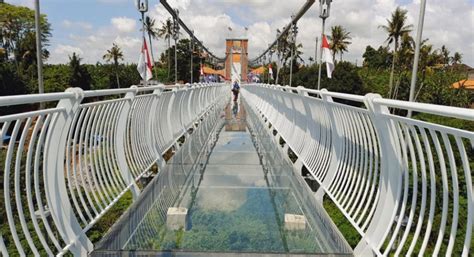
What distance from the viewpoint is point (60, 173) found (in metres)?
2.44

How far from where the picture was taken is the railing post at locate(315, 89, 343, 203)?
3.70m

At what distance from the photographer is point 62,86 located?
49.0 m

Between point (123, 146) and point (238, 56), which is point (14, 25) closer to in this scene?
point (238, 56)

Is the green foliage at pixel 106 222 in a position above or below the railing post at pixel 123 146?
below

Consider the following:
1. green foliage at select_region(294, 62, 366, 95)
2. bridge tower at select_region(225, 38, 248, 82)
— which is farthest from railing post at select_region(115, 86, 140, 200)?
bridge tower at select_region(225, 38, 248, 82)

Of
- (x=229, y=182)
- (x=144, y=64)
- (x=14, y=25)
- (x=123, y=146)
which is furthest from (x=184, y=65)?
(x=123, y=146)

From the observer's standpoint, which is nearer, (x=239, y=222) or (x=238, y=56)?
(x=239, y=222)

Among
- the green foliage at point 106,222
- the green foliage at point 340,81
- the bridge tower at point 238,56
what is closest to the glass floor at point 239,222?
the green foliage at point 106,222

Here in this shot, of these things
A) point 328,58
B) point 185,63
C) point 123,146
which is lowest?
point 123,146

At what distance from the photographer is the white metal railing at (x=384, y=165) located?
68.3 inches

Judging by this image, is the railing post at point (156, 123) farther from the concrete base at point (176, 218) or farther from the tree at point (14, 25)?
the tree at point (14, 25)

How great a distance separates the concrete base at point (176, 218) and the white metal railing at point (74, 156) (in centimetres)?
50

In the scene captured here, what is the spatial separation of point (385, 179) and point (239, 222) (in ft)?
4.58

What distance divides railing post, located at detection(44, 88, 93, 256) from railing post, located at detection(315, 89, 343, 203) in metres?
2.31
